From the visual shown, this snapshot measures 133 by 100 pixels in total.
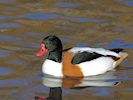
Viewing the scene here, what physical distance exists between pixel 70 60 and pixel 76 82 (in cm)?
46

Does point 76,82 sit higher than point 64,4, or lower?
lower

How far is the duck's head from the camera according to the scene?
13031 millimetres

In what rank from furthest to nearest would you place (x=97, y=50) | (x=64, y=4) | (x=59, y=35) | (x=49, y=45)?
(x=64, y=4)
(x=59, y=35)
(x=97, y=50)
(x=49, y=45)

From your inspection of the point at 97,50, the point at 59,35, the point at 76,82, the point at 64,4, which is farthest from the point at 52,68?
the point at 64,4

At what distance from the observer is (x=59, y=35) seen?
15.3 meters

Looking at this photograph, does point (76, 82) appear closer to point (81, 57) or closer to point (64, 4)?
point (81, 57)

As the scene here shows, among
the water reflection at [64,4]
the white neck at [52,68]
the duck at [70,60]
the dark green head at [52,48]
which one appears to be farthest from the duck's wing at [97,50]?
the water reflection at [64,4]

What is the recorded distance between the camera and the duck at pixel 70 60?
1308cm

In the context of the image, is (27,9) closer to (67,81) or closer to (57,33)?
(57,33)

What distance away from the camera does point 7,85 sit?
1254 centimetres

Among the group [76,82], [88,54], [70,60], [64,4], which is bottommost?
[76,82]

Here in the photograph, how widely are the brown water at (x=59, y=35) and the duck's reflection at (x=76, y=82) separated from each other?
0.12 ft

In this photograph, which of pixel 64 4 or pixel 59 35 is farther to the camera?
pixel 64 4

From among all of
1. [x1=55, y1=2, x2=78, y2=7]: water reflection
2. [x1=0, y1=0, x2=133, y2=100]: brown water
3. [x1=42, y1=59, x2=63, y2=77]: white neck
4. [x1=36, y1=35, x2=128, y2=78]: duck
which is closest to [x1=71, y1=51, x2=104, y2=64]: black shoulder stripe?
[x1=36, y1=35, x2=128, y2=78]: duck
